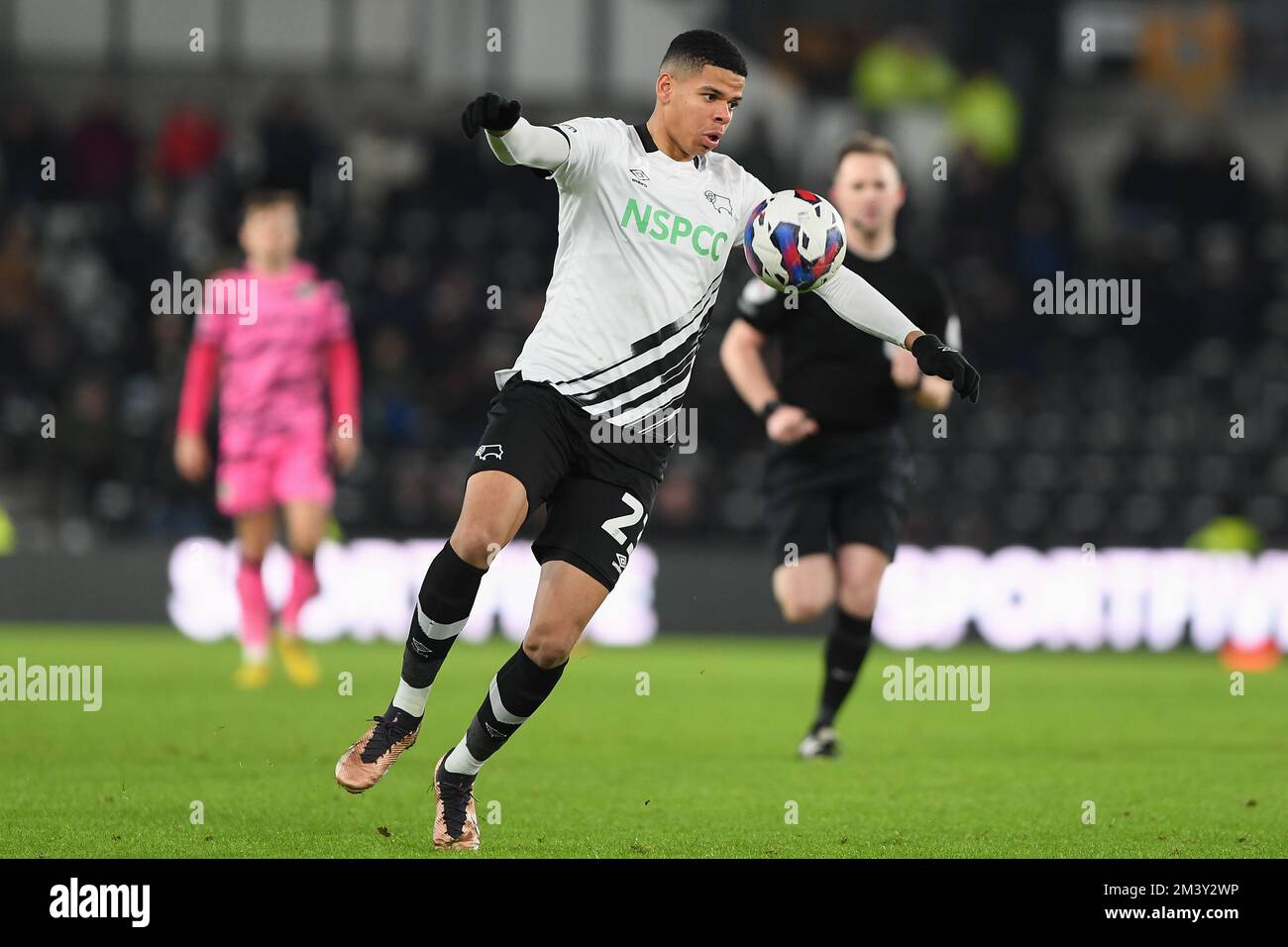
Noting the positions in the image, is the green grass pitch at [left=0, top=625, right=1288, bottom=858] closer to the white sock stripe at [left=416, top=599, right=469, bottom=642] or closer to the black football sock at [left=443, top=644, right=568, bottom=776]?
the black football sock at [left=443, top=644, right=568, bottom=776]

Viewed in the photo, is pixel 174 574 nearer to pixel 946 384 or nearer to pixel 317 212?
pixel 317 212

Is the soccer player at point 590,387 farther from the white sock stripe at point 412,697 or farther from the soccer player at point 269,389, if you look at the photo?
the soccer player at point 269,389

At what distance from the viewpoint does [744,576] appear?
15.6 m

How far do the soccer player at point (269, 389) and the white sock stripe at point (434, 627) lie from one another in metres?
5.47

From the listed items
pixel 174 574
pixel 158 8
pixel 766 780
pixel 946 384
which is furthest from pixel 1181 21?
pixel 766 780

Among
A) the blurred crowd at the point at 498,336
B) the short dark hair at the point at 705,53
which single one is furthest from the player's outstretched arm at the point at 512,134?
the blurred crowd at the point at 498,336

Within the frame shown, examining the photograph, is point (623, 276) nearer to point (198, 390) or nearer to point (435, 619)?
point (435, 619)

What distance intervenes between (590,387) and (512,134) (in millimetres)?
871

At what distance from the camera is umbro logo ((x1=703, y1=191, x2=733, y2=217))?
5996mm

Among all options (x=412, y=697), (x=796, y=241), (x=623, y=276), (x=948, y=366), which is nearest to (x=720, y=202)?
(x=796, y=241)

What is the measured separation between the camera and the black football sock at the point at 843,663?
832 centimetres

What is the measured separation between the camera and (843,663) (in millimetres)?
8328

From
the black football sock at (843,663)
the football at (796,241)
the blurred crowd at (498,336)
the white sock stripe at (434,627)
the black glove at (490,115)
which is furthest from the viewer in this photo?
the blurred crowd at (498,336)

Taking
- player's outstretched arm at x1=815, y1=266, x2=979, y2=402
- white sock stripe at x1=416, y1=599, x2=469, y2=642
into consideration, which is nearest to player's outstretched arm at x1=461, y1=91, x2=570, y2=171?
player's outstretched arm at x1=815, y1=266, x2=979, y2=402
